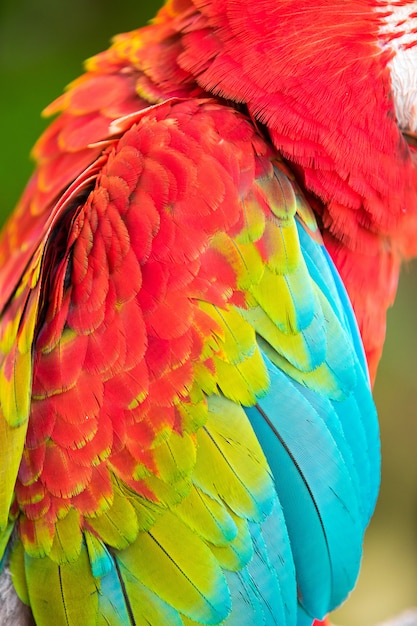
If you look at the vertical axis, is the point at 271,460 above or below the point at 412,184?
below

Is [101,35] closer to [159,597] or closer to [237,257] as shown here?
[237,257]

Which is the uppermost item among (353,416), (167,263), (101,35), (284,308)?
(101,35)

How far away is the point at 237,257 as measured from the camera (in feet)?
2.49

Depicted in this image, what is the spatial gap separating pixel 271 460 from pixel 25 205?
19.0 inches

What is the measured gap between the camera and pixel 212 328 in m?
0.74

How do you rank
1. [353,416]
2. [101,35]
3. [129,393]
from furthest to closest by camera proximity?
[101,35] → [353,416] → [129,393]

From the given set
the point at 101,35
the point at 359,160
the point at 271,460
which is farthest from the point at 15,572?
the point at 101,35

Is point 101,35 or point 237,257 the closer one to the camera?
point 237,257

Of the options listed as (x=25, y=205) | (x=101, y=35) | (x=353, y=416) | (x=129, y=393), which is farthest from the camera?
(x=101, y=35)

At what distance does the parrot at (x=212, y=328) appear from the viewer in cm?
73

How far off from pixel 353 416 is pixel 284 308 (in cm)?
17

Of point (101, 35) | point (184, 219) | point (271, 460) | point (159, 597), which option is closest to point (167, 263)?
point (184, 219)

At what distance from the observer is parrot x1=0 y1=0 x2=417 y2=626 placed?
2.38ft

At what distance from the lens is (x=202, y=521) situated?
0.74 meters
